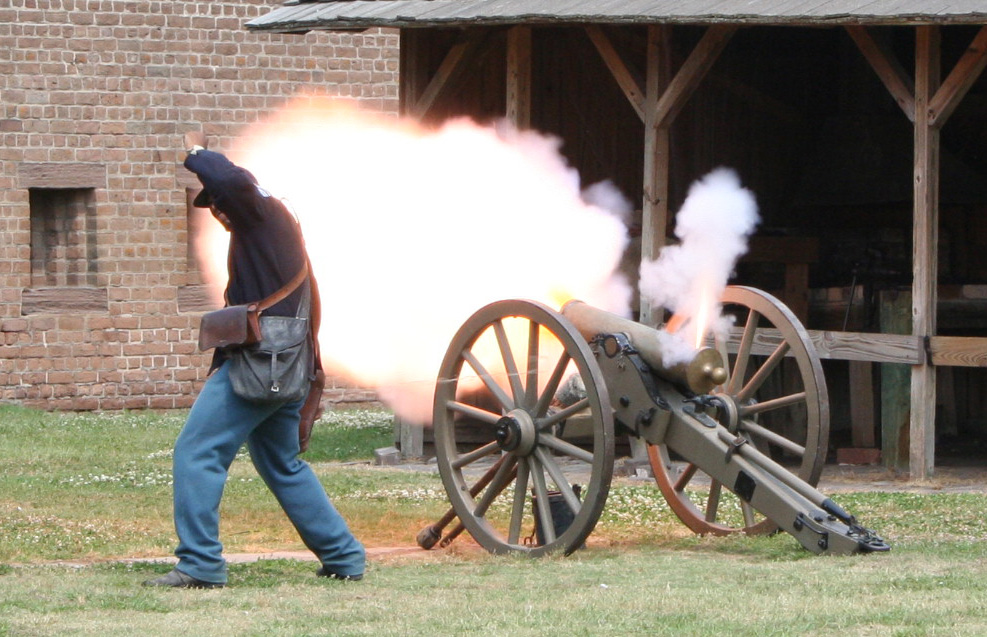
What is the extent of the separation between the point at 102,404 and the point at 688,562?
11.7m

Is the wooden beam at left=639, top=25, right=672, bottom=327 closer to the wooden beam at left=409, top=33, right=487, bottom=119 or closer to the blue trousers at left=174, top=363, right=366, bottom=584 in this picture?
the wooden beam at left=409, top=33, right=487, bottom=119

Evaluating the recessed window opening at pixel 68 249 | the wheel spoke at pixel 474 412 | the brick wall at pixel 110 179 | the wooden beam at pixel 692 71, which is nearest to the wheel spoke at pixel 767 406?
the wheel spoke at pixel 474 412

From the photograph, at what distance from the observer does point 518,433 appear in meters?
7.91

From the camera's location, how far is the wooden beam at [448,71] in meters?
13.0

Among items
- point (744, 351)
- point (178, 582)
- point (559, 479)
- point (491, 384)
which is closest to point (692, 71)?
point (744, 351)

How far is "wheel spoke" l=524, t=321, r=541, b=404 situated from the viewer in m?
7.82

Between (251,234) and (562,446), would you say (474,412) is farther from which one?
(251,234)

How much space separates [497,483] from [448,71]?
5.53m

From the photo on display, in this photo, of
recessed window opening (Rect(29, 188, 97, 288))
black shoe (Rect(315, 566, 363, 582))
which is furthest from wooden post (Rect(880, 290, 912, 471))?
recessed window opening (Rect(29, 188, 97, 288))

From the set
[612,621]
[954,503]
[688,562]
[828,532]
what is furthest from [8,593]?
[954,503]

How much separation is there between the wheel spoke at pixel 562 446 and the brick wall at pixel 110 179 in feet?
35.9

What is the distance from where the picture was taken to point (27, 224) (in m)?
17.8

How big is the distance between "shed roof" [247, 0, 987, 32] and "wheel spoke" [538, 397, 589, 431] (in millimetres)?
3556

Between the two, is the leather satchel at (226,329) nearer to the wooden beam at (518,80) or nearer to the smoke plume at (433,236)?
the smoke plume at (433,236)
